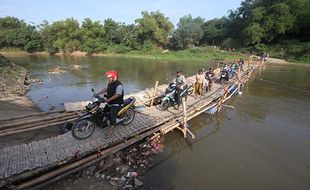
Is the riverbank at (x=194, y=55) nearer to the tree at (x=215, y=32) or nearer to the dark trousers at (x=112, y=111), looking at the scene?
the tree at (x=215, y=32)

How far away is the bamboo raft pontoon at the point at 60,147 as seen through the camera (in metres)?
5.71

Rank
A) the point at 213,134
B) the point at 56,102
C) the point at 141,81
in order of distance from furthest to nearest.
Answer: the point at 141,81, the point at 56,102, the point at 213,134

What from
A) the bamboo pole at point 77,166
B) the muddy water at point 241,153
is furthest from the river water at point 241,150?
the bamboo pole at point 77,166

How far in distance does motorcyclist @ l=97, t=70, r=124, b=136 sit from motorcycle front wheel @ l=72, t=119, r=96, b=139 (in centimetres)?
65

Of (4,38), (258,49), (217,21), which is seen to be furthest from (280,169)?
(4,38)

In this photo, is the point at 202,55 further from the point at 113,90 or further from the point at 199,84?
the point at 113,90

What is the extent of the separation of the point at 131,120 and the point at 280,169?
559cm

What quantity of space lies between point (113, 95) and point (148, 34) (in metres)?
61.5

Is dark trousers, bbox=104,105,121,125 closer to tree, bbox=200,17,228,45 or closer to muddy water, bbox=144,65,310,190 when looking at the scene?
muddy water, bbox=144,65,310,190

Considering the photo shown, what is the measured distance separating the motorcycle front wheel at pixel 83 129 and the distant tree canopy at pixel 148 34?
1942 inches

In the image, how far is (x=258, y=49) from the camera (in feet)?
164

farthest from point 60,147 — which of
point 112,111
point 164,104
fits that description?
point 164,104

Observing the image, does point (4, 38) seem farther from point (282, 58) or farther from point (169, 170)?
point (169, 170)

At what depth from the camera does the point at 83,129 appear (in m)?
7.50
